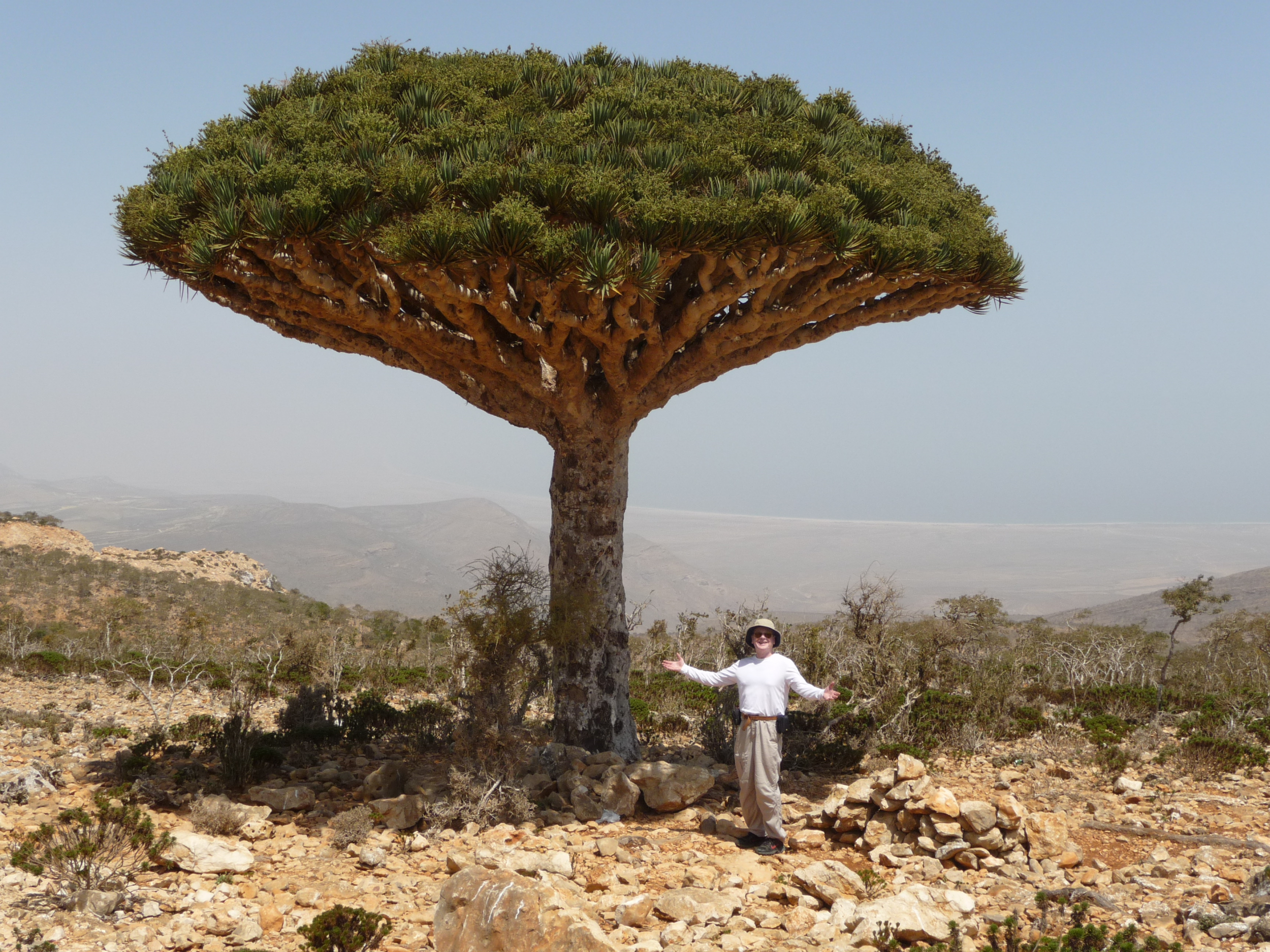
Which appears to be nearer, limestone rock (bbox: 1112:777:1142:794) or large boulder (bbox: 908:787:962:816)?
large boulder (bbox: 908:787:962:816)

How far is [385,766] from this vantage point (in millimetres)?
7383

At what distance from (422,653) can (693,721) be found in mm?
10451

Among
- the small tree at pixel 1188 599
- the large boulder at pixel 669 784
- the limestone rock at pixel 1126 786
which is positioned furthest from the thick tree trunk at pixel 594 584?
the small tree at pixel 1188 599

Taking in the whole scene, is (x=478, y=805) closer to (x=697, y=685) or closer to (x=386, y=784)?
(x=386, y=784)

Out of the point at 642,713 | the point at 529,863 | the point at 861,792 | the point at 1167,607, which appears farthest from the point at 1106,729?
the point at 1167,607

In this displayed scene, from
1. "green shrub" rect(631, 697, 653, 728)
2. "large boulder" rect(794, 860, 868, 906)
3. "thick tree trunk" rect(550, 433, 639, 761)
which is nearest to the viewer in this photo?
"large boulder" rect(794, 860, 868, 906)

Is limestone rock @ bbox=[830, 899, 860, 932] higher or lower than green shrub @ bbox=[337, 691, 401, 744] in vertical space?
higher

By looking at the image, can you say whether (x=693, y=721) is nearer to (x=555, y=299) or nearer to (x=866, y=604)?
(x=866, y=604)

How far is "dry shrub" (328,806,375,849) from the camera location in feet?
20.0

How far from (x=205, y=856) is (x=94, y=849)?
0.73m

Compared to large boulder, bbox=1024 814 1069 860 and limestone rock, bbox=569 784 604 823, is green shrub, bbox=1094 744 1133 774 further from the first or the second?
limestone rock, bbox=569 784 604 823

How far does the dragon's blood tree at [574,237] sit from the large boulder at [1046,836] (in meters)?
3.51

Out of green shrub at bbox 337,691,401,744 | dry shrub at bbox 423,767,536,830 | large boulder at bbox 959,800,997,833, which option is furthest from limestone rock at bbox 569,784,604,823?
green shrub at bbox 337,691,401,744

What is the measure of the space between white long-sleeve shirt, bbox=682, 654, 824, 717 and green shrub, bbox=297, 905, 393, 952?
262 centimetres
